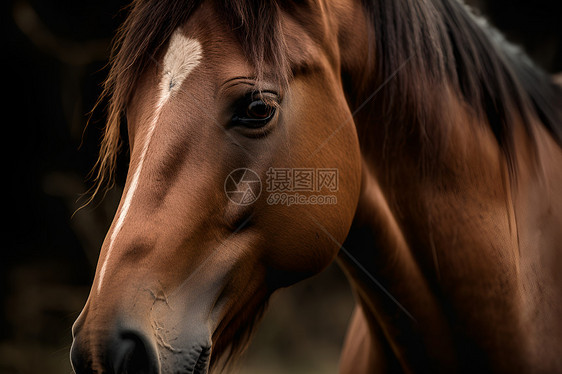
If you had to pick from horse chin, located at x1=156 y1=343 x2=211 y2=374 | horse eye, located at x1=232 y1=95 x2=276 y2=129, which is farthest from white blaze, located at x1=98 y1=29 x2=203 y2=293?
horse chin, located at x1=156 y1=343 x2=211 y2=374

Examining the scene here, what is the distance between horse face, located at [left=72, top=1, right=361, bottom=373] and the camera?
76cm

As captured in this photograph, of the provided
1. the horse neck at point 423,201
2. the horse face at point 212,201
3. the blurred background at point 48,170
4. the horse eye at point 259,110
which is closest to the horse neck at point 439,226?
the horse neck at point 423,201

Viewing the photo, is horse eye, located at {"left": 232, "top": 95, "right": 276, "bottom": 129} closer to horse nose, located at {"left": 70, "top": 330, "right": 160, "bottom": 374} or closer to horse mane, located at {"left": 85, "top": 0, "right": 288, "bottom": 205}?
horse mane, located at {"left": 85, "top": 0, "right": 288, "bottom": 205}

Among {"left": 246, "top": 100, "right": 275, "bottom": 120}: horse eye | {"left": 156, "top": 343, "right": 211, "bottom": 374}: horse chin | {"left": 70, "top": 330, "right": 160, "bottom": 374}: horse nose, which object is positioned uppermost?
{"left": 246, "top": 100, "right": 275, "bottom": 120}: horse eye

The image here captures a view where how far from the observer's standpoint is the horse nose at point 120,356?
715 millimetres

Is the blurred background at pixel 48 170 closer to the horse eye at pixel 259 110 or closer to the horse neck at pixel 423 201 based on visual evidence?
the horse neck at pixel 423 201

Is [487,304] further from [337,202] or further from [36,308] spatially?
[36,308]

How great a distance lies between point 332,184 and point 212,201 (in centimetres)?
27

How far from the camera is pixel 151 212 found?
807 mm

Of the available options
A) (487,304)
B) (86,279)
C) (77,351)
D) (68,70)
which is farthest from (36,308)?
(487,304)

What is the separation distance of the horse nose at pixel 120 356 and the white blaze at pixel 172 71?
21 centimetres

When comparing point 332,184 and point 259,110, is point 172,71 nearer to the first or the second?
point 259,110

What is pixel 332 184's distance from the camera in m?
0.98

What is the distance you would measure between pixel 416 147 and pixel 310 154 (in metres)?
0.30
